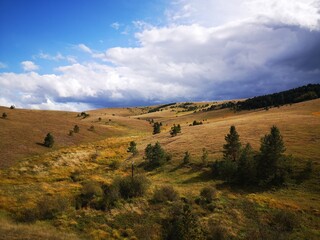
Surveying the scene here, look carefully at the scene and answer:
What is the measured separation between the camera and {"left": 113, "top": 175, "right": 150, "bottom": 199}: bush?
134 feet

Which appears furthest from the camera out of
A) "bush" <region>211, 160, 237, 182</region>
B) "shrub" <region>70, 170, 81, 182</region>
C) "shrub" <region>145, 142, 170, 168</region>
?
"shrub" <region>145, 142, 170, 168</region>

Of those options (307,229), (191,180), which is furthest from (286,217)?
(191,180)

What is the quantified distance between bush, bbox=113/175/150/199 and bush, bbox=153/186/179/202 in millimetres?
2149

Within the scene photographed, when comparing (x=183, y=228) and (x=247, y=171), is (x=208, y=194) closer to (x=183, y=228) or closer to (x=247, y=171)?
(x=183, y=228)

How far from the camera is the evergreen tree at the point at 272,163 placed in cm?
4794

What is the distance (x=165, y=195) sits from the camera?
40.1 metres

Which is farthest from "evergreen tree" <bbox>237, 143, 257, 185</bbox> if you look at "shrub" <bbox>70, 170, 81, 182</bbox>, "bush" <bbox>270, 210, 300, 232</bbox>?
"shrub" <bbox>70, 170, 81, 182</bbox>

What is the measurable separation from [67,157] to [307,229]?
52795 mm

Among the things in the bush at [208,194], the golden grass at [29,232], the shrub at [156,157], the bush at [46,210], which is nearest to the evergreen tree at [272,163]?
the bush at [208,194]

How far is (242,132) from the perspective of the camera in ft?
269

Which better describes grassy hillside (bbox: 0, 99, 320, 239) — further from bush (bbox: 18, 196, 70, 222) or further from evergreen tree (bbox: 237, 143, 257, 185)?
evergreen tree (bbox: 237, 143, 257, 185)

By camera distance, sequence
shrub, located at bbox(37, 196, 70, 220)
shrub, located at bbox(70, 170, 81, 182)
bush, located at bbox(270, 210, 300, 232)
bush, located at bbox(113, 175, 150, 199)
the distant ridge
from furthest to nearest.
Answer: the distant ridge
shrub, located at bbox(70, 170, 81, 182)
bush, located at bbox(113, 175, 150, 199)
bush, located at bbox(270, 210, 300, 232)
shrub, located at bbox(37, 196, 70, 220)

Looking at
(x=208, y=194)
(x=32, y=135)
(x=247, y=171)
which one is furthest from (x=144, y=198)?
(x=32, y=135)

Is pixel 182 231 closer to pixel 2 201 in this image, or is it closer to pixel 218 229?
pixel 218 229
